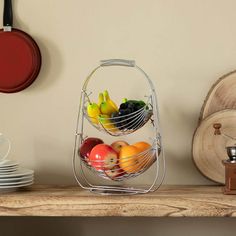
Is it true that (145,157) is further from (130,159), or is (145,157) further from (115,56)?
(115,56)

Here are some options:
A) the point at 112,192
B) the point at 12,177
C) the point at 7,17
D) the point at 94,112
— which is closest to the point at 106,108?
the point at 94,112

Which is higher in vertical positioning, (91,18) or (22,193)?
(91,18)

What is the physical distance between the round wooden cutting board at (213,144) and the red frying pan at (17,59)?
0.61 m

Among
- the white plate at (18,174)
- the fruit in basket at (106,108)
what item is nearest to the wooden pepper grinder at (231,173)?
the fruit in basket at (106,108)

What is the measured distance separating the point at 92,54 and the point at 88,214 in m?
0.62

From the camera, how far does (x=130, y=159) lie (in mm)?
1470

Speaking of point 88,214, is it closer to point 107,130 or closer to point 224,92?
point 107,130

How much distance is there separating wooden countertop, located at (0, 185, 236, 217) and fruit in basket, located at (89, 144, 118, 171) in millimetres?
88

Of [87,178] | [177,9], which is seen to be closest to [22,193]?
[87,178]

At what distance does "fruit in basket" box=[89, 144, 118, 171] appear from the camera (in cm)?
147

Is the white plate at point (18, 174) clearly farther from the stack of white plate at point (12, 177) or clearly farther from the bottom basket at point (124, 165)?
the bottom basket at point (124, 165)

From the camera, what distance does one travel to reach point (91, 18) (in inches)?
70.4

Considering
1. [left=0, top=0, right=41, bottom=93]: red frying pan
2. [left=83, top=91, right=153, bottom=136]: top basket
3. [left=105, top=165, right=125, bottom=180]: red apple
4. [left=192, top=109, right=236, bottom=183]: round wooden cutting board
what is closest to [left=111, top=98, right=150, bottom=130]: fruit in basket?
[left=83, top=91, right=153, bottom=136]: top basket

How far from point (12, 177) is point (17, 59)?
0.45 meters
